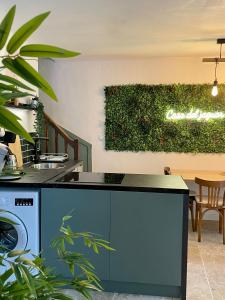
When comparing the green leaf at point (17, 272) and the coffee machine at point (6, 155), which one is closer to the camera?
the green leaf at point (17, 272)

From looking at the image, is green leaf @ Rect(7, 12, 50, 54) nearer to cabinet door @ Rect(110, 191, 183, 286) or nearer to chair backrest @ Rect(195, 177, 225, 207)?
cabinet door @ Rect(110, 191, 183, 286)

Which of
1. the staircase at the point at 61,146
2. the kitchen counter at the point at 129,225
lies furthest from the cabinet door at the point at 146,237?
the staircase at the point at 61,146

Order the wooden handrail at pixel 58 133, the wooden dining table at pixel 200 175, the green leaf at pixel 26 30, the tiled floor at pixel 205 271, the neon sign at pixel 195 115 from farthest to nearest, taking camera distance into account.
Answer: the neon sign at pixel 195 115 → the wooden handrail at pixel 58 133 → the wooden dining table at pixel 200 175 → the tiled floor at pixel 205 271 → the green leaf at pixel 26 30

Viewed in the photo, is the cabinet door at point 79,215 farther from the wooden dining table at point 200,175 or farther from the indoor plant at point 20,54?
the indoor plant at point 20,54

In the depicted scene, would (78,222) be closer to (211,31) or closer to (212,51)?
(211,31)

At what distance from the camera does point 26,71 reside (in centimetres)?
59

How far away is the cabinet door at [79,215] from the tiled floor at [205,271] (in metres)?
0.34

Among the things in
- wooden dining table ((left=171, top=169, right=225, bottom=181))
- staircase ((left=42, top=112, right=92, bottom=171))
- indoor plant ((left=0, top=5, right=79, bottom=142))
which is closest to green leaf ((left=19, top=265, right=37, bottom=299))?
indoor plant ((left=0, top=5, right=79, bottom=142))

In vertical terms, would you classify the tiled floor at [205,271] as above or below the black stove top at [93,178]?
below

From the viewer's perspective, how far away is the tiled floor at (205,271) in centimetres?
263

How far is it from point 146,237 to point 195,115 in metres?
2.89

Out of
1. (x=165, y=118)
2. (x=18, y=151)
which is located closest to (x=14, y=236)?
(x=18, y=151)

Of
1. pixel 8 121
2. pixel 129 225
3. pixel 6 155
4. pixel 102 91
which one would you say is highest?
pixel 102 91

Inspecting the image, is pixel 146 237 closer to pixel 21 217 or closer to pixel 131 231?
pixel 131 231
